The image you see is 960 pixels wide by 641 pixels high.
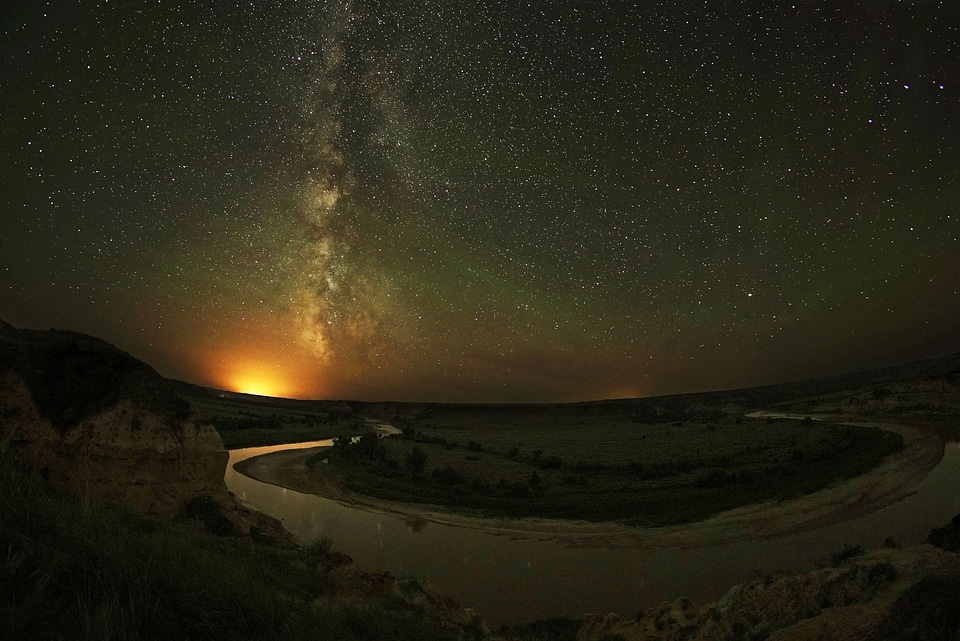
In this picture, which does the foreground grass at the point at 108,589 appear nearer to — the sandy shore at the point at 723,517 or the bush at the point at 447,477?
the sandy shore at the point at 723,517

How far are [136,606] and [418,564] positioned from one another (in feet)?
52.9

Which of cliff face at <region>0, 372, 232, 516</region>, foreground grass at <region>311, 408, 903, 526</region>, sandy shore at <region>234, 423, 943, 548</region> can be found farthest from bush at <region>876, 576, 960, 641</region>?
cliff face at <region>0, 372, 232, 516</region>

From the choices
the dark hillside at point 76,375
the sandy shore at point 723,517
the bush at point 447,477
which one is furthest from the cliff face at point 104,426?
the bush at point 447,477

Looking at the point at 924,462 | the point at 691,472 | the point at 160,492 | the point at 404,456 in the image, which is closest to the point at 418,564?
the point at 160,492

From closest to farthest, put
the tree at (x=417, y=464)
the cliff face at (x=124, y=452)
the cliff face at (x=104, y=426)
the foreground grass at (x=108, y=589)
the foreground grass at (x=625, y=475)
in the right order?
the foreground grass at (x=108, y=589)
the cliff face at (x=124, y=452)
the cliff face at (x=104, y=426)
the foreground grass at (x=625, y=475)
the tree at (x=417, y=464)

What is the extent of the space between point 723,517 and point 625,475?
12.6m

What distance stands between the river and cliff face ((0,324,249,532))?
683cm

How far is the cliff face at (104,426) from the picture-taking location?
1358cm

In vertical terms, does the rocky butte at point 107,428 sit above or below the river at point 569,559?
above

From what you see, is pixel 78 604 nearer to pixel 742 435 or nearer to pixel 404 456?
pixel 404 456

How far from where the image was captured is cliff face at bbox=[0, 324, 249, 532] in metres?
13.6

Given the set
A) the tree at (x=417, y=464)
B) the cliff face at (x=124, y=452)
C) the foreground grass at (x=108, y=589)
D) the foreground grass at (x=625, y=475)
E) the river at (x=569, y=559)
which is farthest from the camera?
the tree at (x=417, y=464)

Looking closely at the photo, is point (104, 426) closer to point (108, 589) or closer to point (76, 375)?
point (76, 375)

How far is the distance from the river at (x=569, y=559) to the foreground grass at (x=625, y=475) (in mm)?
4460
